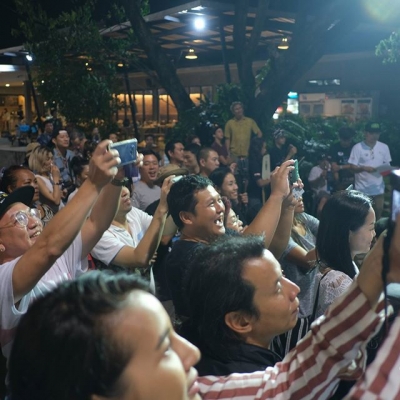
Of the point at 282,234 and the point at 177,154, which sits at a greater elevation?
the point at 282,234

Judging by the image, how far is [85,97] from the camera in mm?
13539

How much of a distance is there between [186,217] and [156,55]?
770cm

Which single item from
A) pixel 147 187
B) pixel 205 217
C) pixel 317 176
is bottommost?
pixel 317 176

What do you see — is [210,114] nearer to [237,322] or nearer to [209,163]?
[209,163]

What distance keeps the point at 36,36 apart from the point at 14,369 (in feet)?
36.3

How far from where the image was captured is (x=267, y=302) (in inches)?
76.3

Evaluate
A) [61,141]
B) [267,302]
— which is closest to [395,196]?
[267,302]

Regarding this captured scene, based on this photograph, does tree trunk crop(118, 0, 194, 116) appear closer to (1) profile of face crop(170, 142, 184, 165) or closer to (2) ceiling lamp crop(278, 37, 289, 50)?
(1) profile of face crop(170, 142, 184, 165)

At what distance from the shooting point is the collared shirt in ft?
31.4

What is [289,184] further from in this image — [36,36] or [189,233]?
[36,36]

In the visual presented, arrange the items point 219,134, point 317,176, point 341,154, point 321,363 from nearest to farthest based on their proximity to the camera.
A: point 321,363, point 317,176, point 341,154, point 219,134

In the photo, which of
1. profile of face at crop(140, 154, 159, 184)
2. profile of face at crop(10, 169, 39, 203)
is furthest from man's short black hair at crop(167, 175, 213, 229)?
profile of face at crop(140, 154, 159, 184)

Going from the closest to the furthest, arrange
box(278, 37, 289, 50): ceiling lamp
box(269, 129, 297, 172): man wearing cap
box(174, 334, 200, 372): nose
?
1. box(174, 334, 200, 372): nose
2. box(269, 129, 297, 172): man wearing cap
3. box(278, 37, 289, 50): ceiling lamp

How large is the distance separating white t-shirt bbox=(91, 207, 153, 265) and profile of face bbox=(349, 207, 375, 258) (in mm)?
1380
